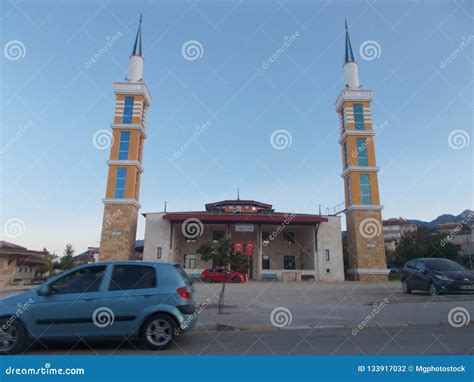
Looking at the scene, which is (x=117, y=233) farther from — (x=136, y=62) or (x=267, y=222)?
(x=136, y=62)

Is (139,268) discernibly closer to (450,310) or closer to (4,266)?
(450,310)

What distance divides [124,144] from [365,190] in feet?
81.0

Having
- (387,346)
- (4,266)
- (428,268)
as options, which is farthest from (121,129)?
(387,346)

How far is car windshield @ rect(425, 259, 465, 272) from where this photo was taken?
1244 cm

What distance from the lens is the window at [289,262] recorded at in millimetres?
36281

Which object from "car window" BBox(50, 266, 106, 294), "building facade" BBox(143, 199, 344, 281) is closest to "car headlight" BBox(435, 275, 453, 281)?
"car window" BBox(50, 266, 106, 294)

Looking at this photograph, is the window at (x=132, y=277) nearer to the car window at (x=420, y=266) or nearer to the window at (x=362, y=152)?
the car window at (x=420, y=266)

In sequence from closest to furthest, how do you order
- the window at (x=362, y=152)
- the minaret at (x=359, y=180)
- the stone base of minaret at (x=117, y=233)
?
the stone base of minaret at (x=117, y=233) → the minaret at (x=359, y=180) → the window at (x=362, y=152)

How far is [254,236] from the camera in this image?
119 ft

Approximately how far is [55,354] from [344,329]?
18.4ft
